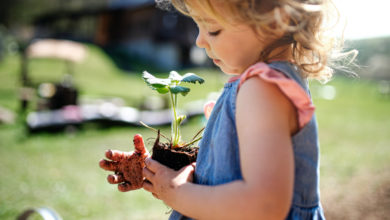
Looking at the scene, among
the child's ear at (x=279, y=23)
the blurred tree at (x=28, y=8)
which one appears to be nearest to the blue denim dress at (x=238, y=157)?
the child's ear at (x=279, y=23)

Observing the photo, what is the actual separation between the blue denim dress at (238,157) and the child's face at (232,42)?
0.26ft

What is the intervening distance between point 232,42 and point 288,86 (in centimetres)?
26

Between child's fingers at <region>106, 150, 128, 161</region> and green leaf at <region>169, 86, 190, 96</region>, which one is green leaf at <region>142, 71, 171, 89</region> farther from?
child's fingers at <region>106, 150, 128, 161</region>

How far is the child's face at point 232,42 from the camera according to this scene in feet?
3.80

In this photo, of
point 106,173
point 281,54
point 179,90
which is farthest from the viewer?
point 106,173

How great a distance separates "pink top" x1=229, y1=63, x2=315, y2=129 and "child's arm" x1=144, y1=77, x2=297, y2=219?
0.06 ft

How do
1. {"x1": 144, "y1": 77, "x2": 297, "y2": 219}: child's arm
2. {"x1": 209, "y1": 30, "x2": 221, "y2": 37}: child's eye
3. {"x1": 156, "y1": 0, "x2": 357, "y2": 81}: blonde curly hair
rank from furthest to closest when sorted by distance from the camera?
{"x1": 209, "y1": 30, "x2": 221, "y2": 37}: child's eye → {"x1": 156, "y1": 0, "x2": 357, "y2": 81}: blonde curly hair → {"x1": 144, "y1": 77, "x2": 297, "y2": 219}: child's arm

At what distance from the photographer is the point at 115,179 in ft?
4.73

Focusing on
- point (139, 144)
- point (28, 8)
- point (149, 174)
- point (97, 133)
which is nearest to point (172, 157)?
point (149, 174)

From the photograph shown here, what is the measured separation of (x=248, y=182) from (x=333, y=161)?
7.18m

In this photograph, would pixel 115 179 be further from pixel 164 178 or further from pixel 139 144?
pixel 164 178

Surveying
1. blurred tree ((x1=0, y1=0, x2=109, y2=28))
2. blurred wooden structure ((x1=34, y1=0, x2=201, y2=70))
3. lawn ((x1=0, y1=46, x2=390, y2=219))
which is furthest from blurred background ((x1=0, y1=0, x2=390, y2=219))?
blurred tree ((x1=0, y1=0, x2=109, y2=28))

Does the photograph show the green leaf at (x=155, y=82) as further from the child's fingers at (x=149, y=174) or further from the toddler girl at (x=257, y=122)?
the child's fingers at (x=149, y=174)

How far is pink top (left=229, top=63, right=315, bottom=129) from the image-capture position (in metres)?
1.03
